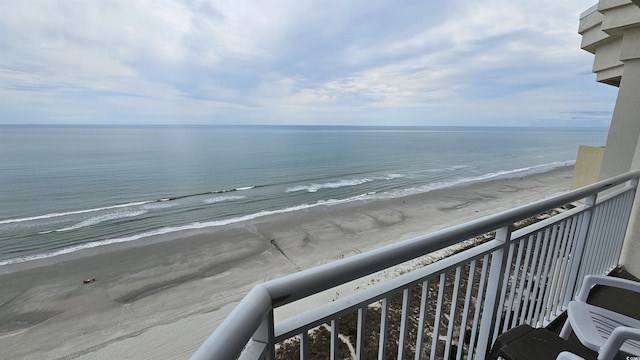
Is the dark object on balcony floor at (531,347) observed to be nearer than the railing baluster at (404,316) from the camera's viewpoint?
No

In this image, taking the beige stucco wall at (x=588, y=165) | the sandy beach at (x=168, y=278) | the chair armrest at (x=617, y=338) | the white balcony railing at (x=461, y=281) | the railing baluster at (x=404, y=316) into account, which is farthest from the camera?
the beige stucco wall at (x=588, y=165)

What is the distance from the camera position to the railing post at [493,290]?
132 cm

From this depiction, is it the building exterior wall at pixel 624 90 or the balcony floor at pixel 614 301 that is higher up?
the building exterior wall at pixel 624 90

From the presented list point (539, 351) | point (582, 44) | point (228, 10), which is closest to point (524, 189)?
point (582, 44)

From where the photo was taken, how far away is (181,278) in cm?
788

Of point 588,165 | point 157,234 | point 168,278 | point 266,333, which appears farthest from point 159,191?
point 588,165

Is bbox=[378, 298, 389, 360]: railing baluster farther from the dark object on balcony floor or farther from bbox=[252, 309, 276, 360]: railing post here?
the dark object on balcony floor

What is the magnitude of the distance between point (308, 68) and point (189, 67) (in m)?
27.9

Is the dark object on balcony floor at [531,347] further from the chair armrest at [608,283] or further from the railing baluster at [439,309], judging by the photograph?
the chair armrest at [608,283]

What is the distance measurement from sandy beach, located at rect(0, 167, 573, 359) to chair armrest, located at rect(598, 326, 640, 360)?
5.59 metres

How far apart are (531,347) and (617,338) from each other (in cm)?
33

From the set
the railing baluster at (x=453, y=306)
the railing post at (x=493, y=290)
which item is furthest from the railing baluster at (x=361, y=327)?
the railing post at (x=493, y=290)

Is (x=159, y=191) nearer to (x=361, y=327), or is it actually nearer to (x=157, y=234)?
(x=157, y=234)

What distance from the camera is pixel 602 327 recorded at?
1.60 meters
